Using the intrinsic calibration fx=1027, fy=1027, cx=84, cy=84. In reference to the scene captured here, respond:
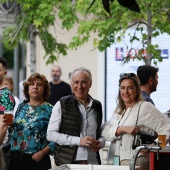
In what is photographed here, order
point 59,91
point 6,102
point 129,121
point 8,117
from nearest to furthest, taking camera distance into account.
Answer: point 129,121, point 8,117, point 6,102, point 59,91

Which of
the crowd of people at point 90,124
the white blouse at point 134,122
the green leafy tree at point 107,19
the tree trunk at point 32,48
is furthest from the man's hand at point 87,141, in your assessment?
the tree trunk at point 32,48

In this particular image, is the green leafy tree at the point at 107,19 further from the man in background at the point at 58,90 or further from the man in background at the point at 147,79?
the man in background at the point at 147,79

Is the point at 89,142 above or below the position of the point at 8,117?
below

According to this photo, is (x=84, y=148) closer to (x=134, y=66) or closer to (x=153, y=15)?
(x=153, y=15)

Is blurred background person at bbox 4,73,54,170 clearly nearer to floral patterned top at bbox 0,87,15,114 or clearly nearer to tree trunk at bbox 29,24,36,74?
floral patterned top at bbox 0,87,15,114

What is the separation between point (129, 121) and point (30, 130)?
1362 millimetres

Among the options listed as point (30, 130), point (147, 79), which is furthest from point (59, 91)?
point (30, 130)

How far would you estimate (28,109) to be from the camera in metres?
12.2

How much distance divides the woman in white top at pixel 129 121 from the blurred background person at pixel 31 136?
89 centimetres

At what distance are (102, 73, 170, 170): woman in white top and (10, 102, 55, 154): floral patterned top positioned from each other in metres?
0.88

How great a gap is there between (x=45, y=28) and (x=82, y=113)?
11.8 meters

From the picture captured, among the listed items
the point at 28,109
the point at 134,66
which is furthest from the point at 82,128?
the point at 134,66

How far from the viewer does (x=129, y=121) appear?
11.4 m

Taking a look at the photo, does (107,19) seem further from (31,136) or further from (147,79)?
(31,136)
